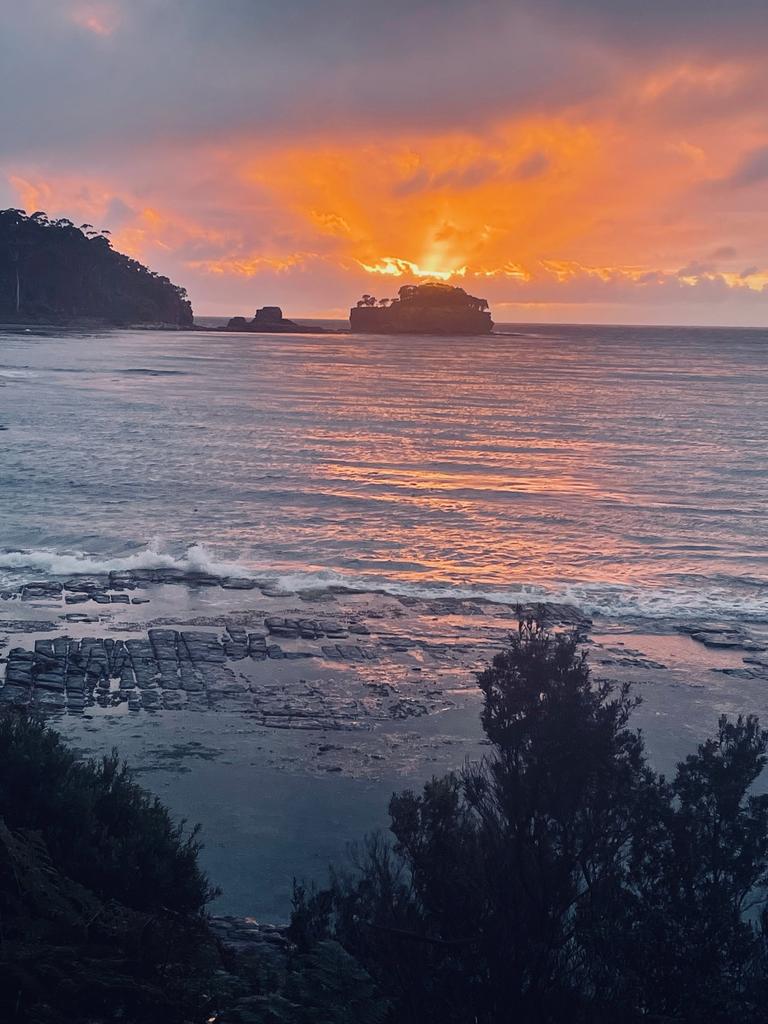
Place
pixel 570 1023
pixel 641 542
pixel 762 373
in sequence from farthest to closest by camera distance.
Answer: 1. pixel 762 373
2. pixel 641 542
3. pixel 570 1023

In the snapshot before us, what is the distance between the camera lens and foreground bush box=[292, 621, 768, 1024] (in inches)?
254

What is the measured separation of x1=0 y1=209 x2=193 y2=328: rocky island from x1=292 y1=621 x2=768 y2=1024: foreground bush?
163 meters

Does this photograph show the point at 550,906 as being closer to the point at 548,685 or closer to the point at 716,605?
the point at 548,685

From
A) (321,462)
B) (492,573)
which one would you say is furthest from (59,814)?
(321,462)

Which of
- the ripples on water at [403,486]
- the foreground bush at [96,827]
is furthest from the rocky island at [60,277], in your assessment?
the foreground bush at [96,827]

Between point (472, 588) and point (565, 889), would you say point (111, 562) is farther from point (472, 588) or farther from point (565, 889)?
point (565, 889)

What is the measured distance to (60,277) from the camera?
16275cm

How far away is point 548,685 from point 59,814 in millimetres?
4314

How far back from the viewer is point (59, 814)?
744 centimetres

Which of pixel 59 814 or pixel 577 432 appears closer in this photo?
pixel 59 814

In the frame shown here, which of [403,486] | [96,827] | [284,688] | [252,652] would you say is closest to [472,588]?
Result: [252,652]

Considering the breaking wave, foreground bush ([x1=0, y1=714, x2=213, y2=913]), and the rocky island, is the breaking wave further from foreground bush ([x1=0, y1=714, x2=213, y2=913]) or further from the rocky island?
the rocky island

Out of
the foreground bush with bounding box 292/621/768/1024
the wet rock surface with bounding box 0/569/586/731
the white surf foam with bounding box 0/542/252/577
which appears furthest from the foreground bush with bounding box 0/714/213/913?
the white surf foam with bounding box 0/542/252/577

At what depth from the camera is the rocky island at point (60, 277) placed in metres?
157
